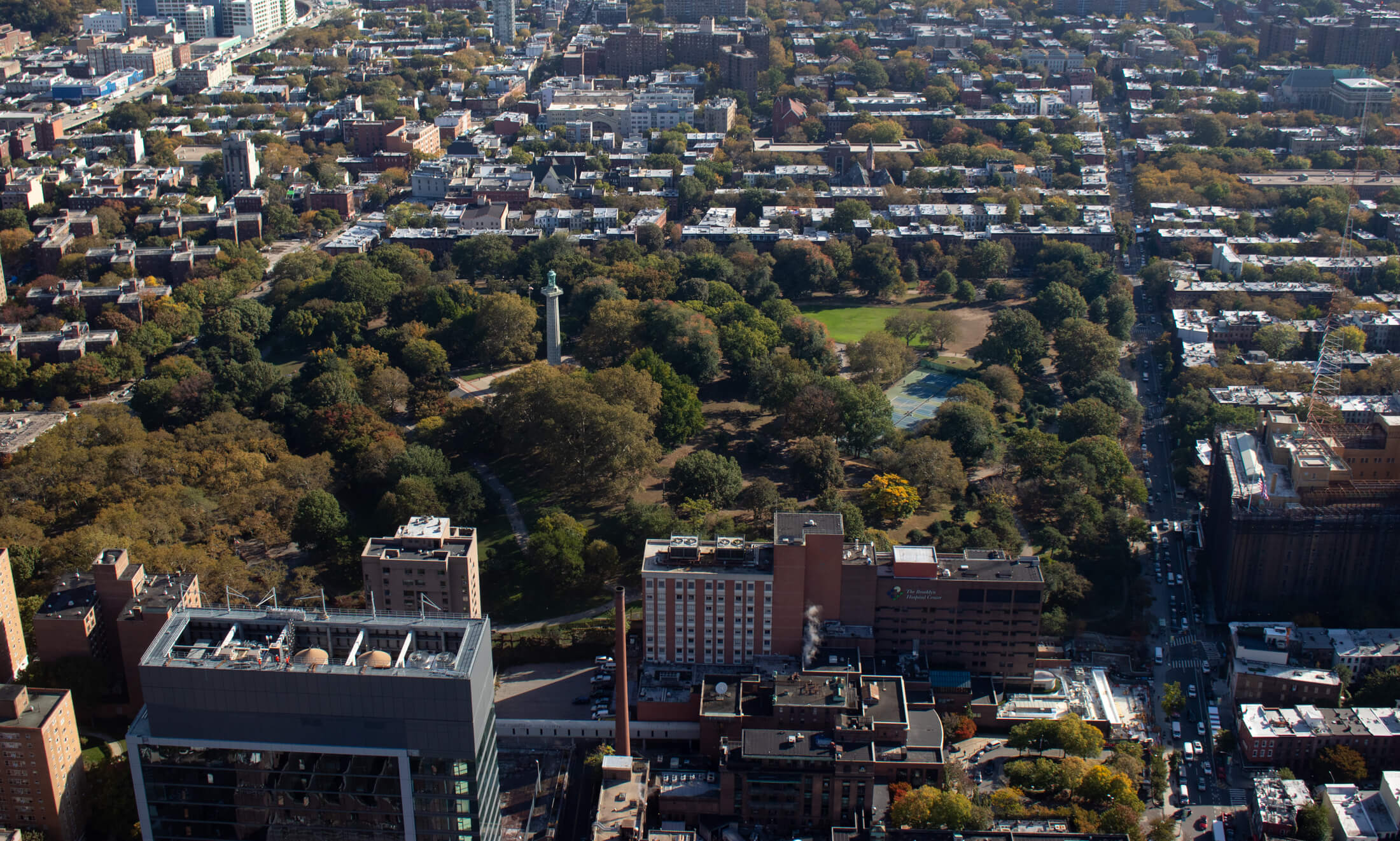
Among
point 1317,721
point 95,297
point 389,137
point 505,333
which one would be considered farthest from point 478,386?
point 389,137

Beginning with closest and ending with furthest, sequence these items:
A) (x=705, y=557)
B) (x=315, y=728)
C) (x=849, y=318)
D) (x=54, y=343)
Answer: (x=315, y=728) < (x=705, y=557) < (x=54, y=343) < (x=849, y=318)

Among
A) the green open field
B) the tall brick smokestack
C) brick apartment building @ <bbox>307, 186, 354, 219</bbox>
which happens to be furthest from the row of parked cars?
brick apartment building @ <bbox>307, 186, 354, 219</bbox>

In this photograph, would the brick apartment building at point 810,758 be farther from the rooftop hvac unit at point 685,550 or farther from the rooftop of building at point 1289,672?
the rooftop of building at point 1289,672

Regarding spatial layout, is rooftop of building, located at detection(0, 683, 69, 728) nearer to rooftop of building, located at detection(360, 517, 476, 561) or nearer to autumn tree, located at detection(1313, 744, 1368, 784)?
rooftop of building, located at detection(360, 517, 476, 561)

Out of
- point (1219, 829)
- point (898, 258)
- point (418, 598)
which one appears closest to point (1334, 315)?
point (898, 258)

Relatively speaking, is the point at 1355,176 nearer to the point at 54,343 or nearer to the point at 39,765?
the point at 54,343

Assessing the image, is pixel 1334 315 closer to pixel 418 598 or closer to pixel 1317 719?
pixel 1317 719
